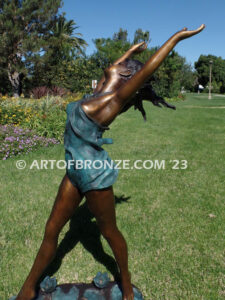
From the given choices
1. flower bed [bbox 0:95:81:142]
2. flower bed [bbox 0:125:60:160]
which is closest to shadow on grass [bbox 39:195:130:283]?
flower bed [bbox 0:125:60:160]

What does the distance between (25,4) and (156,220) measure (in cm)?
2321

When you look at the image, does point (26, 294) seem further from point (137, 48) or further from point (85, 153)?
point (137, 48)

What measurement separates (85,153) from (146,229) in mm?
2091

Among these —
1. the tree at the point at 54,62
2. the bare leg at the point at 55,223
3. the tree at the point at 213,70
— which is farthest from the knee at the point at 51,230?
the tree at the point at 213,70

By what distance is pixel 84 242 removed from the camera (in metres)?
3.26

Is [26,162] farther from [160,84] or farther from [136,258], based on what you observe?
[160,84]

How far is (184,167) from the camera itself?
600 centimetres

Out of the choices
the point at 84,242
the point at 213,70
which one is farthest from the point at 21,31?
the point at 213,70

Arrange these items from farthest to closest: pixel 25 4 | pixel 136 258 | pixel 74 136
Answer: pixel 25 4
pixel 136 258
pixel 74 136

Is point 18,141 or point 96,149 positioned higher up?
point 96,149

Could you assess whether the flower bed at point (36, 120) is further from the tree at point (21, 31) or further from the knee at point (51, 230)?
the tree at point (21, 31)

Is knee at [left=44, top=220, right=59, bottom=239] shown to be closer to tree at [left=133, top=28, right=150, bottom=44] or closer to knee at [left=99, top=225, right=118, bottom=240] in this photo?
knee at [left=99, top=225, right=118, bottom=240]

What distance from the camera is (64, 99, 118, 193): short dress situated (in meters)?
1.79

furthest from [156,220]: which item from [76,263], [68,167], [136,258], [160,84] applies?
[160,84]
